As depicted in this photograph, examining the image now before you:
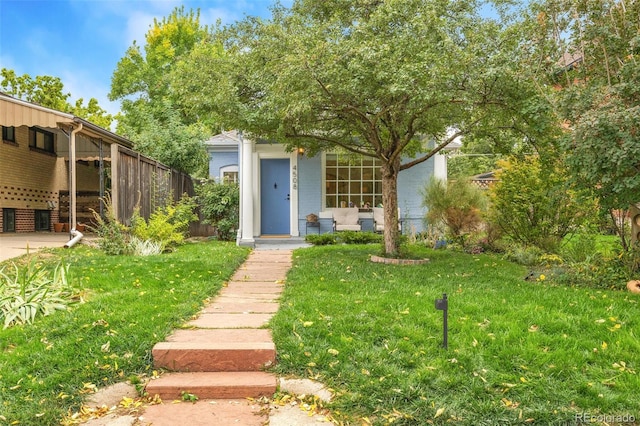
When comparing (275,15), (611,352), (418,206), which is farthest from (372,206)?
(611,352)

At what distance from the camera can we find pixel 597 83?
5.25 meters

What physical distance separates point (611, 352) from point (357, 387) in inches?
74.3

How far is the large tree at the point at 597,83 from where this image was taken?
178 inches

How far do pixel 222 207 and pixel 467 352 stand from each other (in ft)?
28.6

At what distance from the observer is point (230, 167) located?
1309 centimetres

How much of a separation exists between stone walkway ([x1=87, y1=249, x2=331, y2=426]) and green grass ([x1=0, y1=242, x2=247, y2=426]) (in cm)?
22

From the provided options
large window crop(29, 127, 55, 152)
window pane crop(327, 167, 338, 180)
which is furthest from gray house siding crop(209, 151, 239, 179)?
large window crop(29, 127, 55, 152)

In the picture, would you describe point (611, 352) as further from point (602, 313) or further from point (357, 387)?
point (357, 387)

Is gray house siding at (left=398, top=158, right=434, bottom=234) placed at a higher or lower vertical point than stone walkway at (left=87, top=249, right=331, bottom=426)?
higher

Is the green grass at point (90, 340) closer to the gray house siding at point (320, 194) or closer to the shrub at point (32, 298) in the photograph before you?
the shrub at point (32, 298)

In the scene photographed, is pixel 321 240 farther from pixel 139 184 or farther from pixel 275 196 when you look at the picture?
pixel 139 184

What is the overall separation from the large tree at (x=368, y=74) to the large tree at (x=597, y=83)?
520mm

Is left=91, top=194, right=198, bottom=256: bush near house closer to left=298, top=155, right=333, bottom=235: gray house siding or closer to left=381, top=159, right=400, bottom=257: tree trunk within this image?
left=298, top=155, right=333, bottom=235: gray house siding

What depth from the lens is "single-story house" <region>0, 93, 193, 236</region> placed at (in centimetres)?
844
